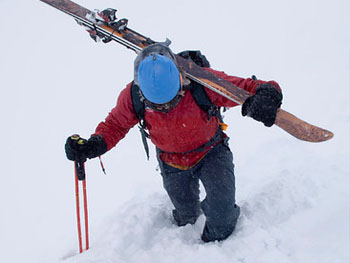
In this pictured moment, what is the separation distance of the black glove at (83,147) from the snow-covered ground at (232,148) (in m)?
0.91

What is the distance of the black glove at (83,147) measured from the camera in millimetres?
3195

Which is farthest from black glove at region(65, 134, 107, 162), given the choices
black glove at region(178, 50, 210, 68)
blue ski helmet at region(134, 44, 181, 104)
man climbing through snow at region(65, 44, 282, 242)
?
black glove at region(178, 50, 210, 68)

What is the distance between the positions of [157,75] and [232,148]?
4.17m

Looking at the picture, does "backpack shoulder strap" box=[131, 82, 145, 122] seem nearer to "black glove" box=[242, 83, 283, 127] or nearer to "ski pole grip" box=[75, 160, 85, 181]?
"ski pole grip" box=[75, 160, 85, 181]

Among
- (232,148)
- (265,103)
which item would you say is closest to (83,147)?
(265,103)

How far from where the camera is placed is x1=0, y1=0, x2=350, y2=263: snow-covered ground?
10.6 ft

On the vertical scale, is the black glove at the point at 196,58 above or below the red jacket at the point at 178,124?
above

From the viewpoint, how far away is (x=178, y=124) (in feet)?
10.4

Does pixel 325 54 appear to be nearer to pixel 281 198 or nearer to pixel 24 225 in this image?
pixel 281 198

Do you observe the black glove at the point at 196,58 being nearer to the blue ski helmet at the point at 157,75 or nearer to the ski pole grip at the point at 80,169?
the blue ski helmet at the point at 157,75

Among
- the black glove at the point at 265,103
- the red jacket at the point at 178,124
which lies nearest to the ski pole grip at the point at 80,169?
the red jacket at the point at 178,124

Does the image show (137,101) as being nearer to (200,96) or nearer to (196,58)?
(200,96)

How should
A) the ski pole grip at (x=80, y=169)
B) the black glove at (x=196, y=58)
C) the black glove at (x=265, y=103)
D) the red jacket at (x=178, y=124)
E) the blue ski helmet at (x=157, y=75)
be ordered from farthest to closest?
the black glove at (x=196, y=58) → the ski pole grip at (x=80, y=169) → the red jacket at (x=178, y=124) → the blue ski helmet at (x=157, y=75) → the black glove at (x=265, y=103)

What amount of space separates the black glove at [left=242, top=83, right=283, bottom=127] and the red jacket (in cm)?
20
